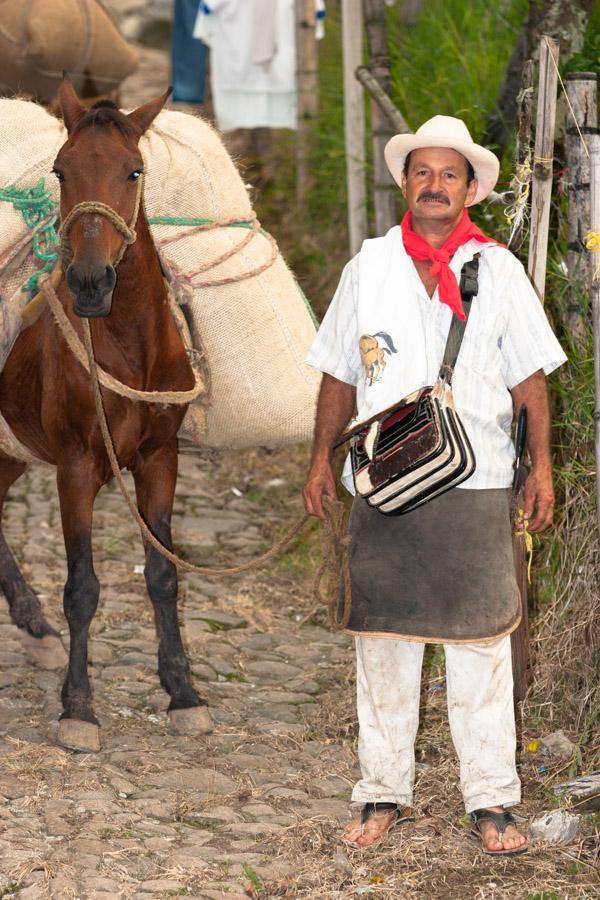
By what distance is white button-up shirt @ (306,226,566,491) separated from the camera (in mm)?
3820

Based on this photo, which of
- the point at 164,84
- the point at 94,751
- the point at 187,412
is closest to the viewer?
the point at 94,751

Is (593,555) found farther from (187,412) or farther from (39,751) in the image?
(39,751)

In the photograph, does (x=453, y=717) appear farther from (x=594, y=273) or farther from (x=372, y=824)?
(x=594, y=273)

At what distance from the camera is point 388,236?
398 centimetres

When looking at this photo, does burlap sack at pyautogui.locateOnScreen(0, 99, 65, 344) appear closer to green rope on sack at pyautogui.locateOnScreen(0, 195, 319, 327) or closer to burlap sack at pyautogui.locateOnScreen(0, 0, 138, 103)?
green rope on sack at pyautogui.locateOnScreen(0, 195, 319, 327)

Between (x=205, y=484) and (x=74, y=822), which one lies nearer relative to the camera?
(x=74, y=822)

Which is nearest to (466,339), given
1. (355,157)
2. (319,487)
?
(319,487)

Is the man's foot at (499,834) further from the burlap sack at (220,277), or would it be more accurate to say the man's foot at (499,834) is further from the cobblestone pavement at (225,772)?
the burlap sack at (220,277)

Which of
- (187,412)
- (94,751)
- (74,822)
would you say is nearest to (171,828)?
(74,822)

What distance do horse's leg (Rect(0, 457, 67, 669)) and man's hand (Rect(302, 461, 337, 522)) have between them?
2262 mm

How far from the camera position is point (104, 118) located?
4.40m

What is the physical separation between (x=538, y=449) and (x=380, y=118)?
4.09m

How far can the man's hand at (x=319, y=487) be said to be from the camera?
13.3 feet

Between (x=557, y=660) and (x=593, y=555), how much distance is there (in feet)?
1.57
